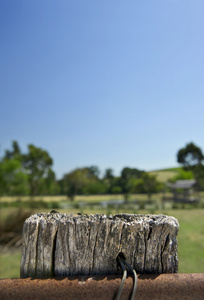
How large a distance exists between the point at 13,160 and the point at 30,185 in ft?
11.2

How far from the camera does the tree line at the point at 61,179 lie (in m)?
22.6

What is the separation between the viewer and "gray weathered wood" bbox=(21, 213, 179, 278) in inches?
38.9

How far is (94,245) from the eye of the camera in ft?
3.26

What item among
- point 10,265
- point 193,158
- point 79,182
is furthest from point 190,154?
point 10,265

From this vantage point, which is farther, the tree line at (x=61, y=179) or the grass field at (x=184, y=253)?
the tree line at (x=61, y=179)

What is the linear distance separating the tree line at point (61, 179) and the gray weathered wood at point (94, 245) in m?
19.2

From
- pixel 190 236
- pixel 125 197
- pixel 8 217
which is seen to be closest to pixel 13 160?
pixel 125 197

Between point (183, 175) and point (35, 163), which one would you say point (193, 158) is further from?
point (35, 163)

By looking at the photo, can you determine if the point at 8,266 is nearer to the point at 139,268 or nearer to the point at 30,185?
the point at 139,268

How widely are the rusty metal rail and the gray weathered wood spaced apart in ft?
0.21

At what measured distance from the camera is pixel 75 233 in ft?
3.24

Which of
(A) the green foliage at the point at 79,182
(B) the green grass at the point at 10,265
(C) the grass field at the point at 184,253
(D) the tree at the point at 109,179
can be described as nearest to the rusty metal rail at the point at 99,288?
(C) the grass field at the point at 184,253

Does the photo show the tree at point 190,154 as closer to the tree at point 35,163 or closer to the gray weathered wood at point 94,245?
the tree at point 35,163

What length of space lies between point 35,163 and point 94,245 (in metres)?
28.7
